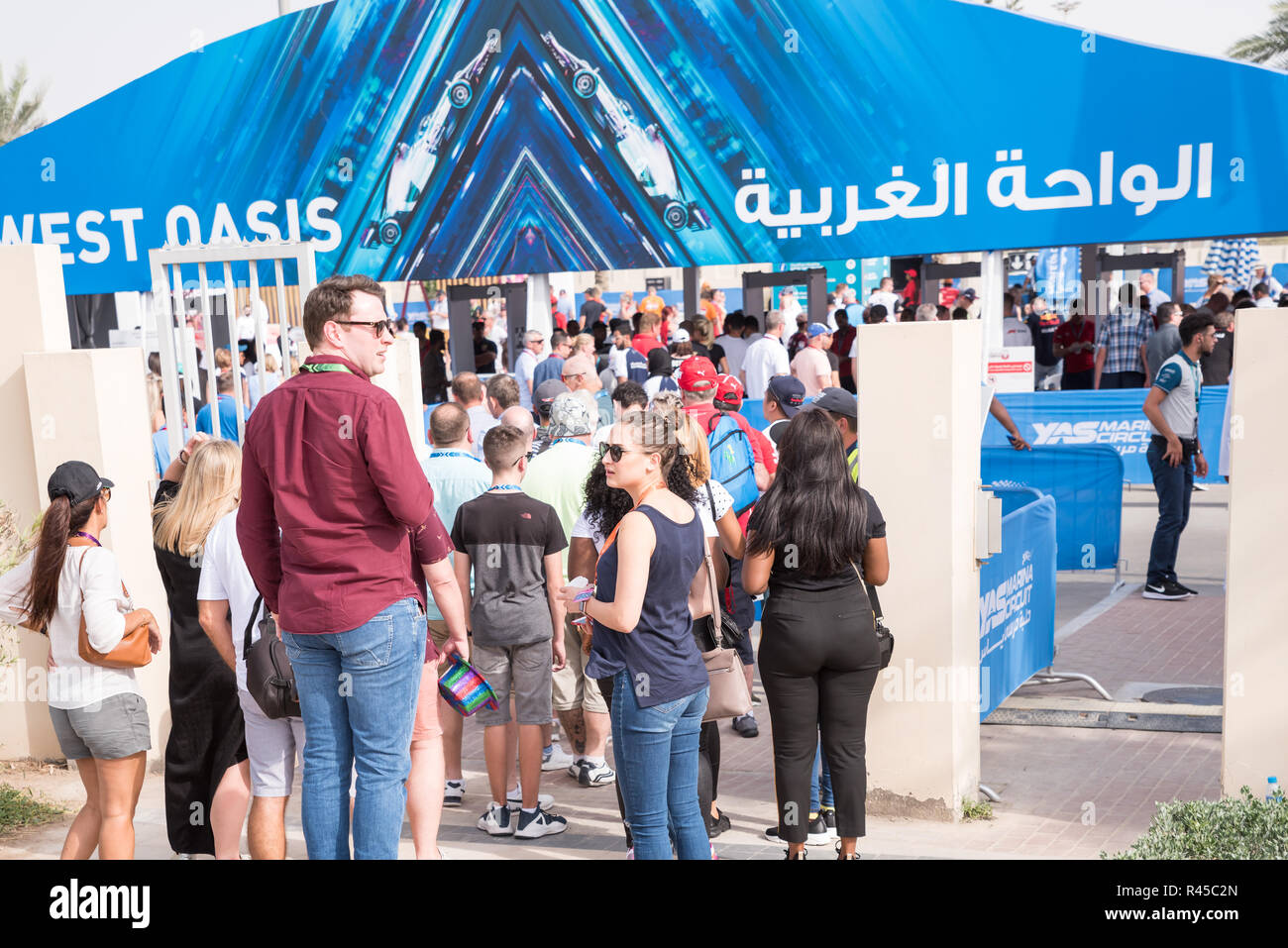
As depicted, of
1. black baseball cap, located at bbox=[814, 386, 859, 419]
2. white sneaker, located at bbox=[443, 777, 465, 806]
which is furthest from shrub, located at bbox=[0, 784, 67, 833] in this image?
black baseball cap, located at bbox=[814, 386, 859, 419]

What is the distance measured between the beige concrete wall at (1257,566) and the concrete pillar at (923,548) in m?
1.10

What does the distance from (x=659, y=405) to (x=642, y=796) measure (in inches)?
86.7

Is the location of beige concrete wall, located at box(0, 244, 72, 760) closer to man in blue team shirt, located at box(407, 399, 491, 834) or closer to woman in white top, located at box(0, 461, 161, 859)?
man in blue team shirt, located at box(407, 399, 491, 834)

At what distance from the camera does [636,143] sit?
40.8 feet

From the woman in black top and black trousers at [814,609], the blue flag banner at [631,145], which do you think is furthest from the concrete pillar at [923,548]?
the blue flag banner at [631,145]

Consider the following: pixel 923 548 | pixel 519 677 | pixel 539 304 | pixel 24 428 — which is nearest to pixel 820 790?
pixel 923 548

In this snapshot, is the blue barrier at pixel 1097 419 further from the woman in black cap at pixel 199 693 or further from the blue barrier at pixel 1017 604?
the woman in black cap at pixel 199 693

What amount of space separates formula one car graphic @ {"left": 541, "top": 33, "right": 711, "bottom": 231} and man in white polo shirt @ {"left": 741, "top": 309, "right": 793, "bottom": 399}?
1481mm

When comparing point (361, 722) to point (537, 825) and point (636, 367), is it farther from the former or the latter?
point (636, 367)

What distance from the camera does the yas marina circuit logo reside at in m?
13.4

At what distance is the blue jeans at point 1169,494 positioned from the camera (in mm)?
8977

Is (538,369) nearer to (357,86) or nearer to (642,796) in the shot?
(357,86)

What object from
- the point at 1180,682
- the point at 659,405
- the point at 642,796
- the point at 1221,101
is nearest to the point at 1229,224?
the point at 1221,101
